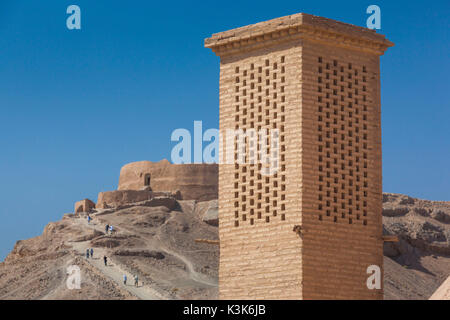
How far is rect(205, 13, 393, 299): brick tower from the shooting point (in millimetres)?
23438

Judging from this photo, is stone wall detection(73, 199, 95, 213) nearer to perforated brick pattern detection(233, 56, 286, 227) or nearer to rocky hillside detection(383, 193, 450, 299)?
rocky hillside detection(383, 193, 450, 299)

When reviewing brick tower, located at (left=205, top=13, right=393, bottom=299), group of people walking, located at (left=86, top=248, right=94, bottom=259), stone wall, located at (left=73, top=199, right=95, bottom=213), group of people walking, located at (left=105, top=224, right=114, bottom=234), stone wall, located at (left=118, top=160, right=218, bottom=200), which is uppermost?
stone wall, located at (left=118, top=160, right=218, bottom=200)

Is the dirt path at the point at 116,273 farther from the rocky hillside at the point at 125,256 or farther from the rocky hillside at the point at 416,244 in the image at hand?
the rocky hillside at the point at 416,244

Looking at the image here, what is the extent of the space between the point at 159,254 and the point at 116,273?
23.2 ft

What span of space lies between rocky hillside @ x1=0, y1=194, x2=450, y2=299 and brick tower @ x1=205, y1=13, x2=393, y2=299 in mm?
22922

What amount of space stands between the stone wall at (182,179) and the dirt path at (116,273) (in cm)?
1354

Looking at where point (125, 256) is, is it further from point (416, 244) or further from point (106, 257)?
point (416, 244)

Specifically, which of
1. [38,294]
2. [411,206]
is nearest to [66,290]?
[38,294]

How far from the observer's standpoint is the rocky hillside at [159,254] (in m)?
50.5

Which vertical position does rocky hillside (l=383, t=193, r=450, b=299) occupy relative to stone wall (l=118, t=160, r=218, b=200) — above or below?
below

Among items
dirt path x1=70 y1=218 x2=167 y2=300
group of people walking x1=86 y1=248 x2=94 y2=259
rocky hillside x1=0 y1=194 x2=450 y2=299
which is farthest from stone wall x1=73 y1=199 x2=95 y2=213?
group of people walking x1=86 y1=248 x2=94 y2=259

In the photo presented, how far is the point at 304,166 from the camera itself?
2350 cm

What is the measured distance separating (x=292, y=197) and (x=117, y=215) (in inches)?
1732
